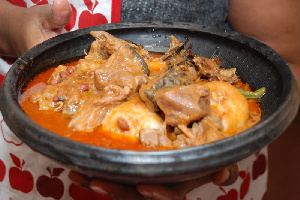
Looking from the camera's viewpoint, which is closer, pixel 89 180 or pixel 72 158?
pixel 72 158

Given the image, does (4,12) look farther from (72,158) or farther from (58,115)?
(72,158)

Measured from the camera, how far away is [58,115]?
1.79 meters

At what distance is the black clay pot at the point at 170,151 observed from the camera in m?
1.17

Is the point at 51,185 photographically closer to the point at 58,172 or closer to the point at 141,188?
the point at 58,172

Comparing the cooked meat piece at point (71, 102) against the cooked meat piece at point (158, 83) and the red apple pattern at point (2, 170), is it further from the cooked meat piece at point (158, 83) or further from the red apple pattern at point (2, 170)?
the red apple pattern at point (2, 170)

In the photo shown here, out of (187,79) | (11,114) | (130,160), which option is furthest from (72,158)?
(187,79)

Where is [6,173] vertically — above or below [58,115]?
below

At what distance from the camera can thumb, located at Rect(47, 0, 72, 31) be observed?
2381mm

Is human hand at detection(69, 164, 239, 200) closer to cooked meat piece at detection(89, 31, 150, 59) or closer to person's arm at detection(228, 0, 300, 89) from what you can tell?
cooked meat piece at detection(89, 31, 150, 59)

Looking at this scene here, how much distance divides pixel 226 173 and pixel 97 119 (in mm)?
804

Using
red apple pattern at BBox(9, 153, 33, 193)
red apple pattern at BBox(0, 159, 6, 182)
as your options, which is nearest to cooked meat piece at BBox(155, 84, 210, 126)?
red apple pattern at BBox(9, 153, 33, 193)

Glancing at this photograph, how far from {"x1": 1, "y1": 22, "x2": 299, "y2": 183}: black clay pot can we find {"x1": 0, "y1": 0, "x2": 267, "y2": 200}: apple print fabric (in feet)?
1.61

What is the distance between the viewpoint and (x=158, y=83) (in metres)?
1.73

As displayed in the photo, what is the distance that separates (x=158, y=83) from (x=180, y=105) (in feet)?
0.80
